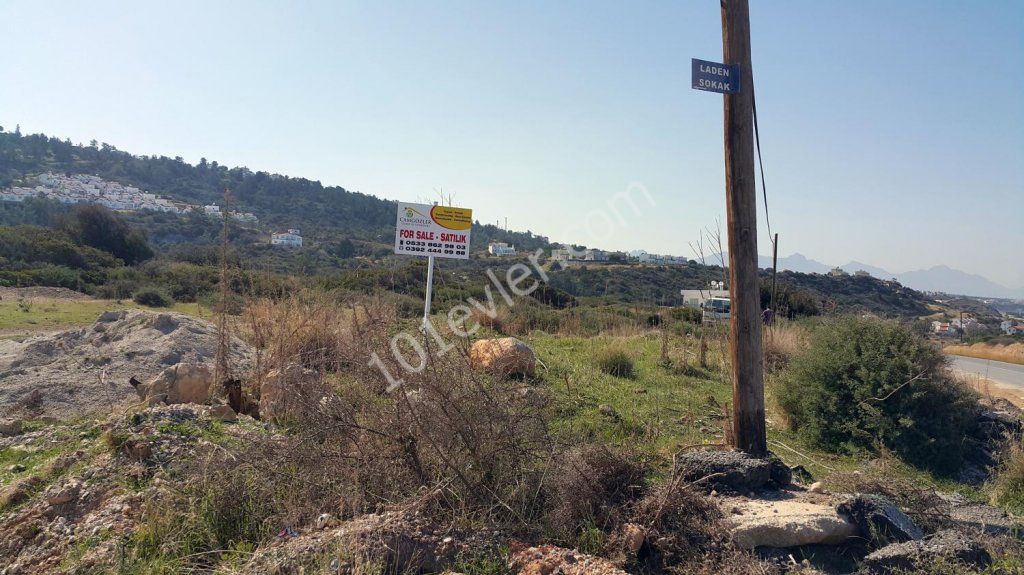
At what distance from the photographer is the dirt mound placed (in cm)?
680

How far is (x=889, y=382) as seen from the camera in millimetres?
6699

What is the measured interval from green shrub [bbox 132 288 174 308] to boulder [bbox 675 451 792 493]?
56.6 feet

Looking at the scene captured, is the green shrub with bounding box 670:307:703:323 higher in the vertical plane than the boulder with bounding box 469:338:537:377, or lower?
higher

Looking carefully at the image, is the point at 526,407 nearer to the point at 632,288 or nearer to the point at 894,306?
the point at 632,288

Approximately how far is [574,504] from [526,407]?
78 centimetres

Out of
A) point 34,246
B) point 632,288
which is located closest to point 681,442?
point 632,288

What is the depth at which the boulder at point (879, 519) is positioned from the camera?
3818 millimetres

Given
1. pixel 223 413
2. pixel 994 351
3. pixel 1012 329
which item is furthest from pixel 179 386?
pixel 1012 329

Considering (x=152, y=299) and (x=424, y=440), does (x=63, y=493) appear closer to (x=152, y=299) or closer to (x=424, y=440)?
(x=424, y=440)

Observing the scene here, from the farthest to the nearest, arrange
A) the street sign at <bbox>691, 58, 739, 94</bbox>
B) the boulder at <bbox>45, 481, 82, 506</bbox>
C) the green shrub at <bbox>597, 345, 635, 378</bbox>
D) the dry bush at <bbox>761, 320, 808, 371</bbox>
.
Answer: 1. the dry bush at <bbox>761, 320, 808, 371</bbox>
2. the green shrub at <bbox>597, 345, 635, 378</bbox>
3. the street sign at <bbox>691, 58, 739, 94</bbox>
4. the boulder at <bbox>45, 481, 82, 506</bbox>

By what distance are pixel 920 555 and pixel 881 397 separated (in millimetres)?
3575

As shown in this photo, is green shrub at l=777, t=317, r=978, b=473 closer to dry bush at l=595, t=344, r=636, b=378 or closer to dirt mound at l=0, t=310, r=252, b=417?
dry bush at l=595, t=344, r=636, b=378

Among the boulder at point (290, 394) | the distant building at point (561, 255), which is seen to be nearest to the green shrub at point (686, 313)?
the distant building at point (561, 255)

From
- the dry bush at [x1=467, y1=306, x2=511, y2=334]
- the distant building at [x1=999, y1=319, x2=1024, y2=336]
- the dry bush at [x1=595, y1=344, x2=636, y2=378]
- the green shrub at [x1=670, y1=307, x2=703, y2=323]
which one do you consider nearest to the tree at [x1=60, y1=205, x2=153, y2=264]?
the dry bush at [x1=467, y1=306, x2=511, y2=334]
